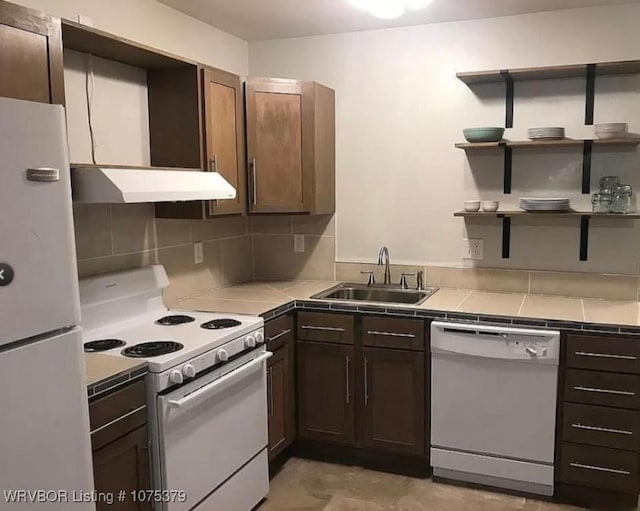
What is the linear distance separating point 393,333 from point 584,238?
1.14 m

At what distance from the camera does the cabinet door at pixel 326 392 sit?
3.08 meters

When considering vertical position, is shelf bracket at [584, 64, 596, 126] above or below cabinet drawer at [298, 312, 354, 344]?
above

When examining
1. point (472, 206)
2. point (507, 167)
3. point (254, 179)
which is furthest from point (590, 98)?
point (254, 179)

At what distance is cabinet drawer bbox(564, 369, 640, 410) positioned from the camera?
8.40 ft

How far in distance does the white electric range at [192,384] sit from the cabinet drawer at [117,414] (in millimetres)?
50

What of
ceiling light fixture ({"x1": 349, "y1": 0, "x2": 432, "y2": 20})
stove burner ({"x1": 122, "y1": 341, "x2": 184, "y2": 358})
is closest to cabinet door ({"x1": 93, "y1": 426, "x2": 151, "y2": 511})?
stove burner ({"x1": 122, "y1": 341, "x2": 184, "y2": 358})

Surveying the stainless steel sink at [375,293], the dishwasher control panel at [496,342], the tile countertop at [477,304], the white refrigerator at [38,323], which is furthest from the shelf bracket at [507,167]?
the white refrigerator at [38,323]

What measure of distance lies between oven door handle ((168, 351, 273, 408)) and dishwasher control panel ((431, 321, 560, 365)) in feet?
2.71

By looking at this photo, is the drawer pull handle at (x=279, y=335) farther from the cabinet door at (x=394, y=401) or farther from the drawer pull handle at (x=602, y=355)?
the drawer pull handle at (x=602, y=355)

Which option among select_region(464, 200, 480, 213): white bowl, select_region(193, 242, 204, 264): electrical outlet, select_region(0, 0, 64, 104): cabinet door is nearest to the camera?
select_region(0, 0, 64, 104): cabinet door

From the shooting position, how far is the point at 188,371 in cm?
217

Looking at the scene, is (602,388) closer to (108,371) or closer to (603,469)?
(603,469)

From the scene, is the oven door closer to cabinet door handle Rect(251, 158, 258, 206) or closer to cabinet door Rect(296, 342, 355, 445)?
cabinet door Rect(296, 342, 355, 445)

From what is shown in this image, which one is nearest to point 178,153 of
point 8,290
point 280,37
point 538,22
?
point 280,37
